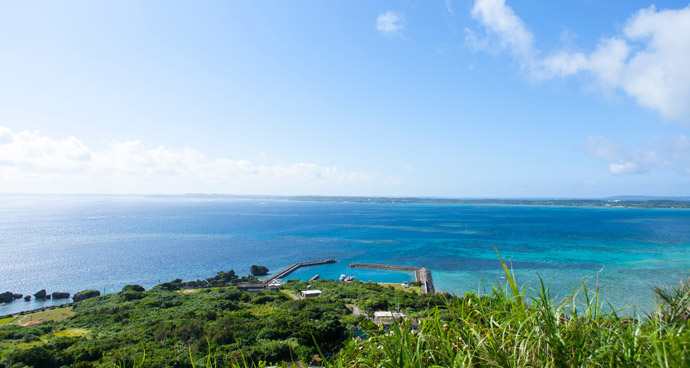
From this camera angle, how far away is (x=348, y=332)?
16359 mm

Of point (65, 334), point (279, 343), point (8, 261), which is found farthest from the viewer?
point (8, 261)

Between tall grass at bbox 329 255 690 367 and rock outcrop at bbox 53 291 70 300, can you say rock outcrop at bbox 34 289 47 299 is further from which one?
tall grass at bbox 329 255 690 367

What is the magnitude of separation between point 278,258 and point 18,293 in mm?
25698

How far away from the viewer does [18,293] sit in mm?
30609

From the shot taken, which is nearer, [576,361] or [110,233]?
[576,361]

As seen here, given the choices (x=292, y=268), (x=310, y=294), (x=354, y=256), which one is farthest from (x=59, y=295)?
(x=354, y=256)

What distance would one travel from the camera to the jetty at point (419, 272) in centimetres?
2961

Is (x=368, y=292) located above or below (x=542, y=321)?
below

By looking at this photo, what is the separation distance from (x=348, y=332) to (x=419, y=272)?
20071mm

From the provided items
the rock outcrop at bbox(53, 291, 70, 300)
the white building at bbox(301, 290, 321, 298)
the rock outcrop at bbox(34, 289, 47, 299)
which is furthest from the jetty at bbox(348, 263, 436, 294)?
the rock outcrop at bbox(34, 289, 47, 299)

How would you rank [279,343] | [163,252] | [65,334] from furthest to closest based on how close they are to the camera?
1. [163,252]
2. [65,334]
3. [279,343]

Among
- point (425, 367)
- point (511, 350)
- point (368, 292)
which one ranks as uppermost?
point (511, 350)

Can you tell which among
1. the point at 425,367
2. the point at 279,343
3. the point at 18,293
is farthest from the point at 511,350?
the point at 18,293

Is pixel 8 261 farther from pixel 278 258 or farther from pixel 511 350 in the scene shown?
pixel 511 350
